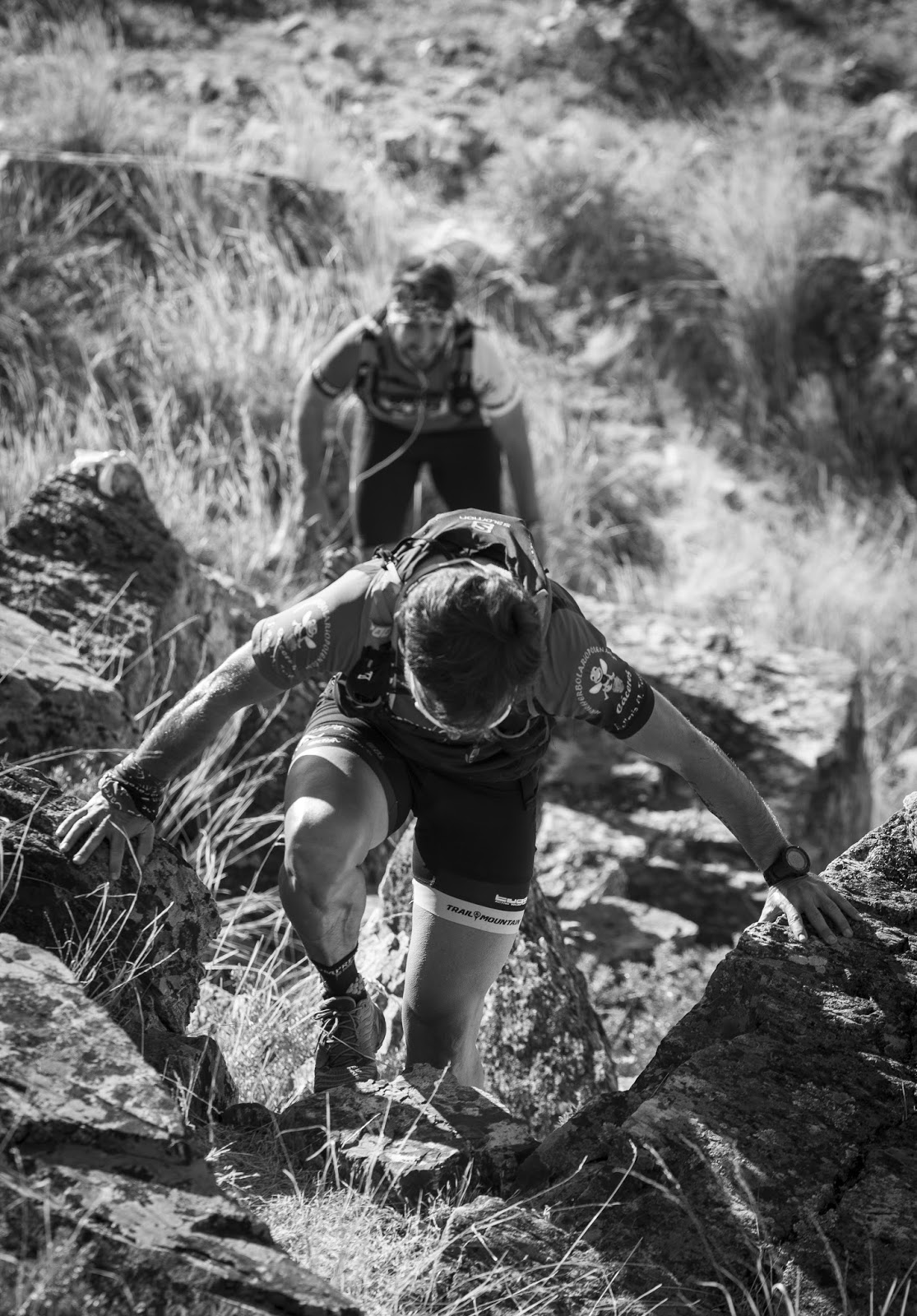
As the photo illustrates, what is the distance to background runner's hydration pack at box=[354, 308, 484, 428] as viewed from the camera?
5242 mm

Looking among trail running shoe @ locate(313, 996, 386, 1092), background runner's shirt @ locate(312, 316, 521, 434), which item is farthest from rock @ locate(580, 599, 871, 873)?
trail running shoe @ locate(313, 996, 386, 1092)

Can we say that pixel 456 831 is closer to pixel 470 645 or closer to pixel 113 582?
pixel 470 645

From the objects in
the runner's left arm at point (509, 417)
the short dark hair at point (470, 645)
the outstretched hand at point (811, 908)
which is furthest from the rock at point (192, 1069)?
the runner's left arm at point (509, 417)

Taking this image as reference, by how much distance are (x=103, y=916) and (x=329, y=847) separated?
1.61ft

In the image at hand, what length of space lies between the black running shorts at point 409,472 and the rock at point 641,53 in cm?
701

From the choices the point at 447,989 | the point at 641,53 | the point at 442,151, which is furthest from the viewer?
the point at 641,53

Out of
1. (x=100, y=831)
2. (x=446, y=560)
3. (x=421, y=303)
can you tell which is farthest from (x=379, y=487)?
(x=100, y=831)

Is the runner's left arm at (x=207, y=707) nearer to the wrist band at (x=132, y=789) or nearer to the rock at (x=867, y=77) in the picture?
the wrist band at (x=132, y=789)

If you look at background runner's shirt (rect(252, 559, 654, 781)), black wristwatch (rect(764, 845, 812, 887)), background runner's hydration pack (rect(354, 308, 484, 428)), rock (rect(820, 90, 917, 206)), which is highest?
rock (rect(820, 90, 917, 206))

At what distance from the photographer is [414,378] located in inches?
212

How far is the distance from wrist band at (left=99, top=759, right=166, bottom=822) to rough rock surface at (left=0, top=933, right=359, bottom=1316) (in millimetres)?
664

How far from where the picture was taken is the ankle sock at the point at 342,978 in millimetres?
2910

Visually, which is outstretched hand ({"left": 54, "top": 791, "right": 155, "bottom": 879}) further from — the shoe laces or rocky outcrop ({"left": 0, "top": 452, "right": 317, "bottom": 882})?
rocky outcrop ({"left": 0, "top": 452, "right": 317, "bottom": 882})

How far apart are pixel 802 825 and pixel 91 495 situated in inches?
128
